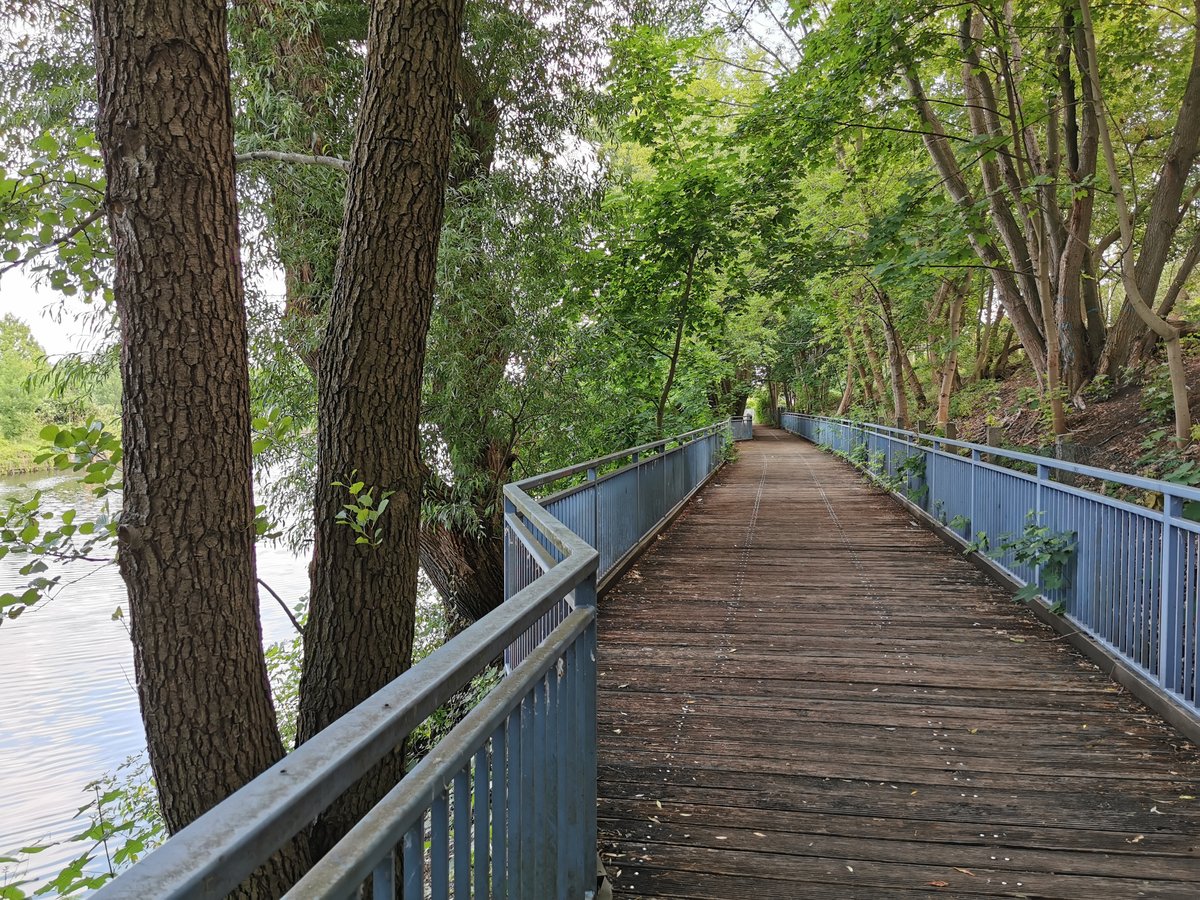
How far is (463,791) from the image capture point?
133cm

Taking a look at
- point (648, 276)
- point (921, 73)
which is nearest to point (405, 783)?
point (648, 276)

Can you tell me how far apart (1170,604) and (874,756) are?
164 centimetres

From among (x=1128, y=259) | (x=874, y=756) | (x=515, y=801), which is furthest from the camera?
(x=1128, y=259)

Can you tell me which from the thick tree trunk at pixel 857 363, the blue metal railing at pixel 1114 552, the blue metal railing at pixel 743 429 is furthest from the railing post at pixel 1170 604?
the blue metal railing at pixel 743 429

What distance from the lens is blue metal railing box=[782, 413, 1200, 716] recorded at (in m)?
3.43

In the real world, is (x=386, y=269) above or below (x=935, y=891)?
above

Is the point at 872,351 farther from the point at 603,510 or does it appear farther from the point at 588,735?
the point at 588,735

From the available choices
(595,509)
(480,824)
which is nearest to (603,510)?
(595,509)

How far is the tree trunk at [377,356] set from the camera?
3150 mm

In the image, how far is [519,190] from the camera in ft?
23.2

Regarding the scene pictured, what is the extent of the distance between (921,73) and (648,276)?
510 cm

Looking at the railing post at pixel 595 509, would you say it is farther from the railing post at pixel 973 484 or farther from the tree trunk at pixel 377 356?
the railing post at pixel 973 484

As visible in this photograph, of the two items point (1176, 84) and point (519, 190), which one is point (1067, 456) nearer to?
point (519, 190)

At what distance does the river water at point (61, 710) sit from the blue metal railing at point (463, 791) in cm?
508
